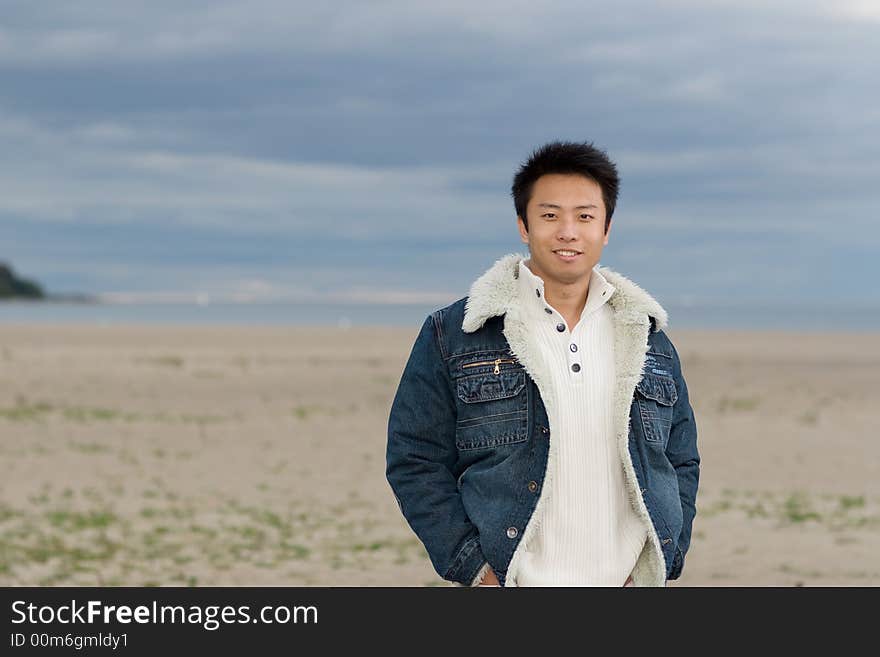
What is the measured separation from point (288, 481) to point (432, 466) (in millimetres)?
11941

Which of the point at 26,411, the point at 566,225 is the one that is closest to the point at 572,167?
the point at 566,225

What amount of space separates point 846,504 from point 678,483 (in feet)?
36.2

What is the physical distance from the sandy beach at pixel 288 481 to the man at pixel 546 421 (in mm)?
6562

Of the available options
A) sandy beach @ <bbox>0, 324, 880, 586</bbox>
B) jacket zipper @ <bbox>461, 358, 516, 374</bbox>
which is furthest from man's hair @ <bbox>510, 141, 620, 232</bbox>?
sandy beach @ <bbox>0, 324, 880, 586</bbox>

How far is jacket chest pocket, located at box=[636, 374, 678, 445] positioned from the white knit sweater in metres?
0.12

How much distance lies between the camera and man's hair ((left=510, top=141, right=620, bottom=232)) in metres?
3.62

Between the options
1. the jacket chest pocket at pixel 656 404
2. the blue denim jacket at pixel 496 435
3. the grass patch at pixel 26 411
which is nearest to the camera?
the blue denim jacket at pixel 496 435

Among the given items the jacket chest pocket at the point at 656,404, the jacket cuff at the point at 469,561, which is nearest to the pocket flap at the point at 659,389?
the jacket chest pocket at the point at 656,404

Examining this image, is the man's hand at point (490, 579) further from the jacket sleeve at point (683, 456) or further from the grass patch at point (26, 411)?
the grass patch at point (26, 411)

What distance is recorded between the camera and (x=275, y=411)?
74.0 ft

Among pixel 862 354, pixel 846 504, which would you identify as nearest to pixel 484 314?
pixel 846 504

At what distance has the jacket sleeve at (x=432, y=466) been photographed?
361 centimetres

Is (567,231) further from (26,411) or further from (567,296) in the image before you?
(26,411)

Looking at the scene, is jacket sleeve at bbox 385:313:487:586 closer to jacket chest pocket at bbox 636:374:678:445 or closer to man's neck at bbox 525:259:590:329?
man's neck at bbox 525:259:590:329
